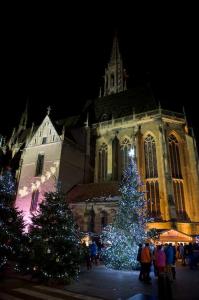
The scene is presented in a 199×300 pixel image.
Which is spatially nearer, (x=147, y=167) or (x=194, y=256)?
(x=194, y=256)

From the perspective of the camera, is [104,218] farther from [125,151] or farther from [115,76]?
[115,76]

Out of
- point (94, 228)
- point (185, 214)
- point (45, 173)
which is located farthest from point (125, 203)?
point (45, 173)

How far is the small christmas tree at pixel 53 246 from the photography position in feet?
30.3

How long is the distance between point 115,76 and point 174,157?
94.8 feet

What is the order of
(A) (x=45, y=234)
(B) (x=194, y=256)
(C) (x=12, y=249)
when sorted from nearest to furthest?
(A) (x=45, y=234)
(C) (x=12, y=249)
(B) (x=194, y=256)

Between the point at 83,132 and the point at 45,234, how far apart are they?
74.9 feet

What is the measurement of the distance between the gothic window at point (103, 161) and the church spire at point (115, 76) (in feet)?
66.0

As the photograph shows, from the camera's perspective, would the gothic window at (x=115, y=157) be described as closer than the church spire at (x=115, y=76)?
Yes

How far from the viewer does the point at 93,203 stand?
23.0 m

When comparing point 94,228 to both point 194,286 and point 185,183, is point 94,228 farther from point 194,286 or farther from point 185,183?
point 194,286

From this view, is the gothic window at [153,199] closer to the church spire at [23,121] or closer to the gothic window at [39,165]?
the gothic window at [39,165]

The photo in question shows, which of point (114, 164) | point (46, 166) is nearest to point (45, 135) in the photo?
point (46, 166)

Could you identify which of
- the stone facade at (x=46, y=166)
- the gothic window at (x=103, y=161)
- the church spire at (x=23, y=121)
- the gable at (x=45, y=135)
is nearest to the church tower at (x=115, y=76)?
the church spire at (x=23, y=121)

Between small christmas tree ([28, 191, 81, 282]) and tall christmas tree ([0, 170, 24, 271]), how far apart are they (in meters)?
1.29
